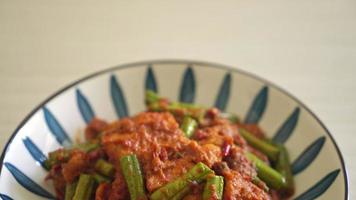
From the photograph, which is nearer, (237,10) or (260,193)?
(260,193)

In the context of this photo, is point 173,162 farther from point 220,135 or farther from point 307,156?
point 307,156

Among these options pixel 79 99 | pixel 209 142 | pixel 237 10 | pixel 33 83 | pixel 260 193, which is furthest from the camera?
pixel 237 10

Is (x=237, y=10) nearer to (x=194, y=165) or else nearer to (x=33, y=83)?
(x=33, y=83)

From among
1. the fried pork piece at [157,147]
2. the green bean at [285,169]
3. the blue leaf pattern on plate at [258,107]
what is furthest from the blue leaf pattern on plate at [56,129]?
the green bean at [285,169]

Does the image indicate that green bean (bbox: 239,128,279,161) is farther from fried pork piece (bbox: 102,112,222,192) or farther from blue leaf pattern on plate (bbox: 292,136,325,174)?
fried pork piece (bbox: 102,112,222,192)

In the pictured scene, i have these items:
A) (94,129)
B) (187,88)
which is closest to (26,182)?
(94,129)

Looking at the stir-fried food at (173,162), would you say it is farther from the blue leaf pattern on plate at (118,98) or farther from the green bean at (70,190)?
the blue leaf pattern on plate at (118,98)

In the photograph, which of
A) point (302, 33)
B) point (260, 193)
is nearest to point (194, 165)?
point (260, 193)

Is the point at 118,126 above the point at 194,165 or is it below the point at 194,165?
above
